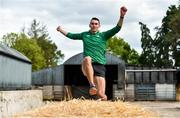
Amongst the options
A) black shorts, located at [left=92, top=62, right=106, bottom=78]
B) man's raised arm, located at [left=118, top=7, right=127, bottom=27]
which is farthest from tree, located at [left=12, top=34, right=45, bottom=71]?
black shorts, located at [left=92, top=62, right=106, bottom=78]

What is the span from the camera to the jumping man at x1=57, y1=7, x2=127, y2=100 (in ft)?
23.1

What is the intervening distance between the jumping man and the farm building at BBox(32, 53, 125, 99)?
140 feet

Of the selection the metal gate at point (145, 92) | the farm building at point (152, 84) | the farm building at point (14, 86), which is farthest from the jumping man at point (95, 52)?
the metal gate at point (145, 92)

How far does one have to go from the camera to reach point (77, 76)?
5634cm

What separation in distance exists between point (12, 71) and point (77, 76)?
99.4 ft

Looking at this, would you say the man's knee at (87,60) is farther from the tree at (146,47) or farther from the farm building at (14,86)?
the tree at (146,47)

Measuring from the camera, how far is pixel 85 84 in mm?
57094

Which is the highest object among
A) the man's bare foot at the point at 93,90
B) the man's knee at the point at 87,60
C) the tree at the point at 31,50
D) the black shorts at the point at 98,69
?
the tree at the point at 31,50

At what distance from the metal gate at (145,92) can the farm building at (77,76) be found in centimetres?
216

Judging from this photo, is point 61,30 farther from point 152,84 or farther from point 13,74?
point 152,84

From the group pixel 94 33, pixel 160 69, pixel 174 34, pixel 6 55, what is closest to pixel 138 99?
pixel 160 69

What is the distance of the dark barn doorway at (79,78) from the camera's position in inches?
2072

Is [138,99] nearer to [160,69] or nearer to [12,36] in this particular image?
[160,69]

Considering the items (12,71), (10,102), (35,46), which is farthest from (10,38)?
(10,102)
